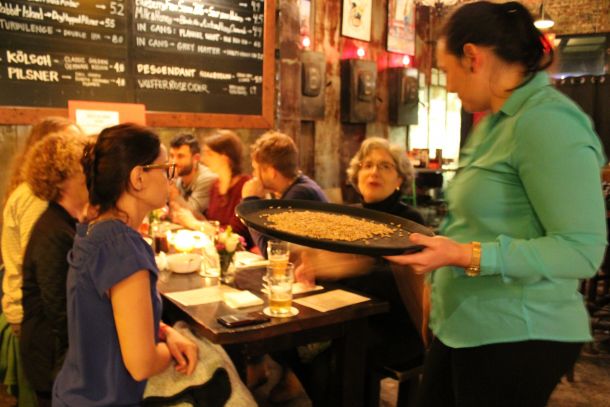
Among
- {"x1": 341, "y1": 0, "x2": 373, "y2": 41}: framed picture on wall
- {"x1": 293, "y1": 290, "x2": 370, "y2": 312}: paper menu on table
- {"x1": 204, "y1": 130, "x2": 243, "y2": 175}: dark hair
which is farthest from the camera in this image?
{"x1": 341, "y1": 0, "x2": 373, "y2": 41}: framed picture on wall

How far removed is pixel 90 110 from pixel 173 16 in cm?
114

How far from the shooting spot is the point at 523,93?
1342 mm

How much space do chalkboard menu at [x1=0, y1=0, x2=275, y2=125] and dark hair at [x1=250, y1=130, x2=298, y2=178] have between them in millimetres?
1654

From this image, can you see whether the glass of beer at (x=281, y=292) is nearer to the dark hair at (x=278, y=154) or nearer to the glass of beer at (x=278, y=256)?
the glass of beer at (x=278, y=256)

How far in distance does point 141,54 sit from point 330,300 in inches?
121

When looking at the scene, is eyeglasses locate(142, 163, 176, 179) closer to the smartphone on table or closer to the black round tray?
the black round tray

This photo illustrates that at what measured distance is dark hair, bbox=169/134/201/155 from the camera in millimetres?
4609

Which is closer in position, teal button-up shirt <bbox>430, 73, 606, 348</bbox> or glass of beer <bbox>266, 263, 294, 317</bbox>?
teal button-up shirt <bbox>430, 73, 606, 348</bbox>

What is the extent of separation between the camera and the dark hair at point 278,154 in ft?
11.0

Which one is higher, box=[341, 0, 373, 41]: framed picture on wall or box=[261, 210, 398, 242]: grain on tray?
box=[341, 0, 373, 41]: framed picture on wall

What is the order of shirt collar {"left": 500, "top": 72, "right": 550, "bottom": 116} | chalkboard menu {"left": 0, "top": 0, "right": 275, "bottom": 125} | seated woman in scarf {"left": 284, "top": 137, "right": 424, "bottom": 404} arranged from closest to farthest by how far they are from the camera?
shirt collar {"left": 500, "top": 72, "right": 550, "bottom": 116} < seated woman in scarf {"left": 284, "top": 137, "right": 424, "bottom": 404} < chalkboard menu {"left": 0, "top": 0, "right": 275, "bottom": 125}

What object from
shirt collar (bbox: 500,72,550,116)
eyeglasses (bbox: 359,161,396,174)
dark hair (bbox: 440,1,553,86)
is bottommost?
eyeglasses (bbox: 359,161,396,174)

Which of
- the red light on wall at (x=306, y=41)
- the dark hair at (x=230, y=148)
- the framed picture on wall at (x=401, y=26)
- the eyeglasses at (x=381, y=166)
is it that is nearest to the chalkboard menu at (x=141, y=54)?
the dark hair at (x=230, y=148)

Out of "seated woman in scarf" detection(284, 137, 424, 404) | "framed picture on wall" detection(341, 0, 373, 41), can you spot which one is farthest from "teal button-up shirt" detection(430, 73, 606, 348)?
"framed picture on wall" detection(341, 0, 373, 41)
